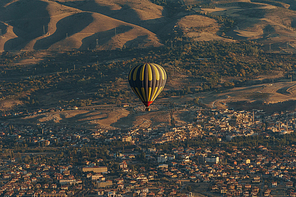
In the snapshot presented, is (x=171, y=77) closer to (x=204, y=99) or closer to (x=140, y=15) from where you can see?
(x=204, y=99)

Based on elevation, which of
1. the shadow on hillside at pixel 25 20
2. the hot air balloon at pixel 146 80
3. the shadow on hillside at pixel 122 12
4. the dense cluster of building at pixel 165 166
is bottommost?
the shadow on hillside at pixel 25 20

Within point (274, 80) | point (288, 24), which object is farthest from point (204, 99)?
point (288, 24)

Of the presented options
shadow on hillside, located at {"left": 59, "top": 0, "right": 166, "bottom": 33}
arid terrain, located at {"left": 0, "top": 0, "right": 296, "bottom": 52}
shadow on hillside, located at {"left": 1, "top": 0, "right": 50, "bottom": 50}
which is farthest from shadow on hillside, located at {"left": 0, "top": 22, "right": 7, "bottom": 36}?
shadow on hillside, located at {"left": 59, "top": 0, "right": 166, "bottom": 33}

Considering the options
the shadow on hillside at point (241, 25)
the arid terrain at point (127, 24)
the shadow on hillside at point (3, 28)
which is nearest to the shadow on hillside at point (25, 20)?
the arid terrain at point (127, 24)

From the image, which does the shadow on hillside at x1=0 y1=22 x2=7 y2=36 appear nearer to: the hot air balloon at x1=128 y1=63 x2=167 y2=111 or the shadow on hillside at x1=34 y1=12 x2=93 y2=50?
the shadow on hillside at x1=34 y1=12 x2=93 y2=50

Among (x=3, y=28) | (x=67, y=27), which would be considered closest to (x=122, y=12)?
(x=67, y=27)

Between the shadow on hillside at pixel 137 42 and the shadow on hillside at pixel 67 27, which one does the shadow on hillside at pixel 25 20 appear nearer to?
the shadow on hillside at pixel 67 27
